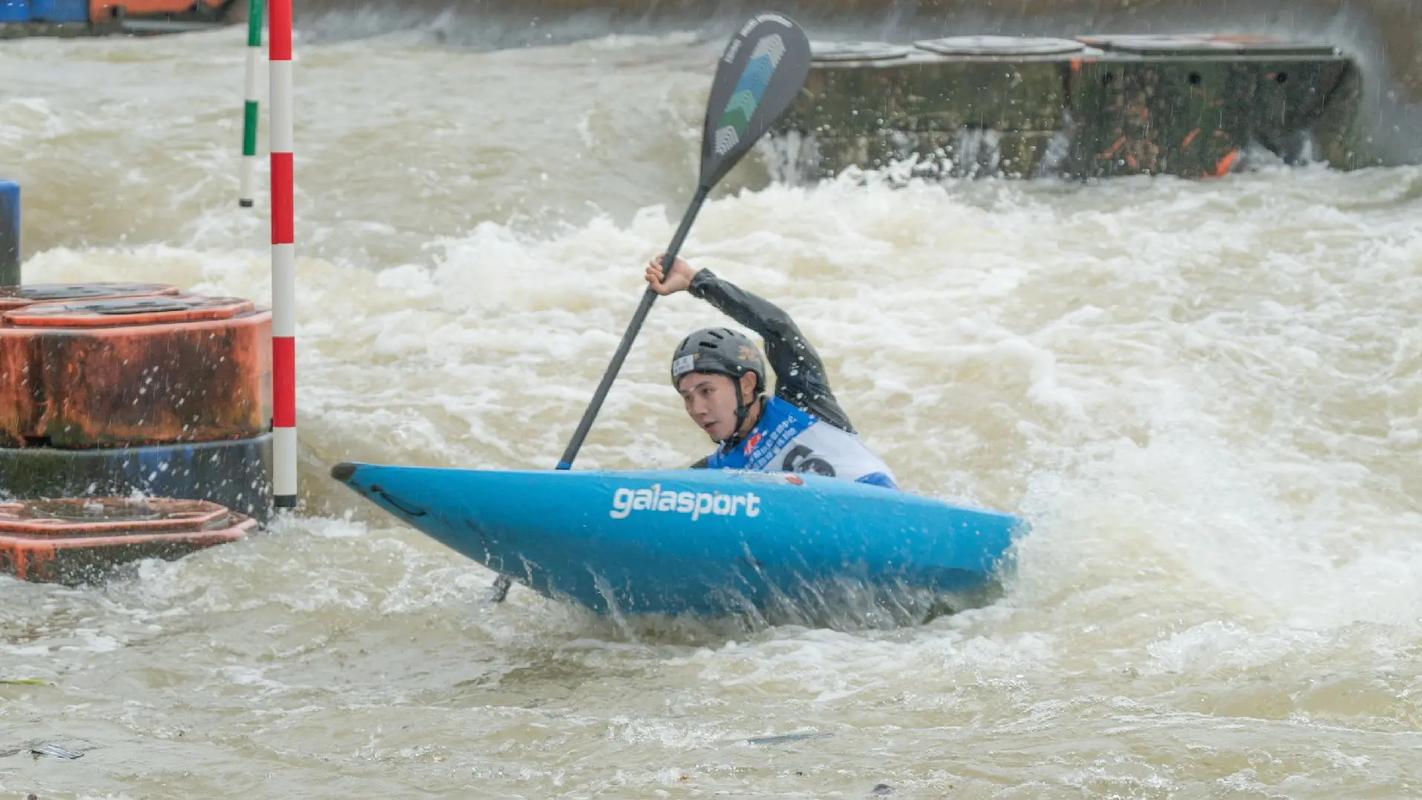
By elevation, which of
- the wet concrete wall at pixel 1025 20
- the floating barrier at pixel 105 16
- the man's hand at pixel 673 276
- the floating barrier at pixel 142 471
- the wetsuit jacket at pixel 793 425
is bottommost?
the floating barrier at pixel 142 471

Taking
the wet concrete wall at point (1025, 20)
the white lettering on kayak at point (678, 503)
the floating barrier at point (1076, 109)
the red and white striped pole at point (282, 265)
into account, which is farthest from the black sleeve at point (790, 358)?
the wet concrete wall at point (1025, 20)

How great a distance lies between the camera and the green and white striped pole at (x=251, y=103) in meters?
7.51

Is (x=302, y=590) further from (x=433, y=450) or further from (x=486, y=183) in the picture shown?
(x=486, y=183)

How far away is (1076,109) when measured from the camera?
29.9 feet

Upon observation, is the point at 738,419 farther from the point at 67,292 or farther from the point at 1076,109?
the point at 1076,109

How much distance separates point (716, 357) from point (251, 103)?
163 inches

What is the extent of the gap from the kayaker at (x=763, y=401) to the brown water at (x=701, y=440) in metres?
0.39

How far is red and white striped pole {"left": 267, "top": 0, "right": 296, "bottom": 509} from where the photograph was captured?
170 inches

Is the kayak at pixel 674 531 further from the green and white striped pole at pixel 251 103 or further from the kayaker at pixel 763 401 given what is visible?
the green and white striped pole at pixel 251 103

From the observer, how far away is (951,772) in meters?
2.89

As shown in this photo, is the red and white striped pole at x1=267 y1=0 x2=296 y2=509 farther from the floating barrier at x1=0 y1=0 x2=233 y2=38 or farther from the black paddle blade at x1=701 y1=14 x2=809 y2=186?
the floating barrier at x1=0 y1=0 x2=233 y2=38

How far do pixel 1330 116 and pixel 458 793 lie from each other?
7.42 meters

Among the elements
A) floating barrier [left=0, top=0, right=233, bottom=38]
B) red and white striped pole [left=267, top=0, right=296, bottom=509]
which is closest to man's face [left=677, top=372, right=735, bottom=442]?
red and white striped pole [left=267, top=0, right=296, bottom=509]

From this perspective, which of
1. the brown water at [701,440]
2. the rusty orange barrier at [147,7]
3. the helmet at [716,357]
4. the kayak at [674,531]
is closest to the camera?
the brown water at [701,440]
